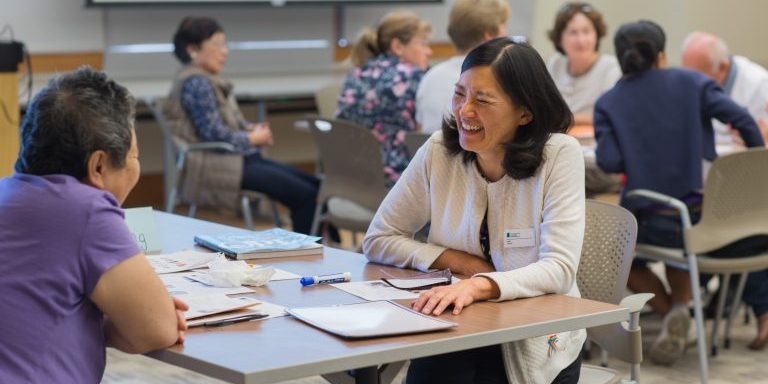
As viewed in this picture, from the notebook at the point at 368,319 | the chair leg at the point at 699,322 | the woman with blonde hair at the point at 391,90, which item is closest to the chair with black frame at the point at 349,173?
the woman with blonde hair at the point at 391,90

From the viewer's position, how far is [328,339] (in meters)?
1.94

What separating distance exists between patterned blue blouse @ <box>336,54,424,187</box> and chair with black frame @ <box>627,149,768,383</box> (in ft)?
4.43

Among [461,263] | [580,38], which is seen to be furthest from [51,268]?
[580,38]

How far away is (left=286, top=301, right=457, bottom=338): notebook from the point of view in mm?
1965

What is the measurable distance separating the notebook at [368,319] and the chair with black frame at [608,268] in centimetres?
68

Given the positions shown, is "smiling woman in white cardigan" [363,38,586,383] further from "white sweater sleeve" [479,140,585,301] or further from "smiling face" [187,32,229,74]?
"smiling face" [187,32,229,74]

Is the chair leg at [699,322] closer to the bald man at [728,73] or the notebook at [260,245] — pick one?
the bald man at [728,73]

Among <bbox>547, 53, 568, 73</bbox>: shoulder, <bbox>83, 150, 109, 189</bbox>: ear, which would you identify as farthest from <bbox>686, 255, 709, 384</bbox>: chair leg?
<bbox>83, 150, 109, 189</bbox>: ear

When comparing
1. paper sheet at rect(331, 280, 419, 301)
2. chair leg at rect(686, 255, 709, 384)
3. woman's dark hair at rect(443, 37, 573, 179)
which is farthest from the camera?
chair leg at rect(686, 255, 709, 384)

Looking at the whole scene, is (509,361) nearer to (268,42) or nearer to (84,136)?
(84,136)

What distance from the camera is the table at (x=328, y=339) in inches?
70.7

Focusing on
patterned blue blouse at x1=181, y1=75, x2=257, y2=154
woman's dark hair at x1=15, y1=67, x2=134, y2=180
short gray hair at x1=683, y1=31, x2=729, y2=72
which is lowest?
patterned blue blouse at x1=181, y1=75, x2=257, y2=154

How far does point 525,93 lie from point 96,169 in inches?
39.1

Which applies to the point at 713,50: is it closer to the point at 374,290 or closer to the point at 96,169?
the point at 374,290
